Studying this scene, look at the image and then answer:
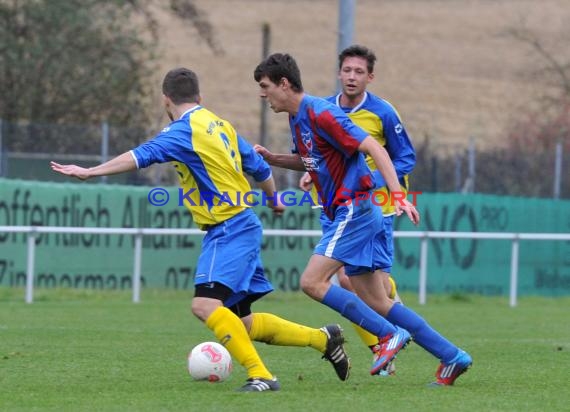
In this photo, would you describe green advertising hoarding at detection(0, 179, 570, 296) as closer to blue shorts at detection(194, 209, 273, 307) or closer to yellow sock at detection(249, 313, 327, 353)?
yellow sock at detection(249, 313, 327, 353)

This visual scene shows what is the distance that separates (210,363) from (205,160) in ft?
4.00

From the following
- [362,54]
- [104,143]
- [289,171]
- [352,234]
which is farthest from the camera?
[289,171]

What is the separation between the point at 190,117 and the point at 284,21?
2097 inches

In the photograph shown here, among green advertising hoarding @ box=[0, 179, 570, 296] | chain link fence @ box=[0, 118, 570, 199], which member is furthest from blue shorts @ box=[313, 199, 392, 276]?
chain link fence @ box=[0, 118, 570, 199]

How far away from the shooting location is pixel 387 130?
897cm

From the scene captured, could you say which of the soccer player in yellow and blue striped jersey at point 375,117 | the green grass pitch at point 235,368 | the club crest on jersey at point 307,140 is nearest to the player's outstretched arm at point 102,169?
the club crest on jersey at point 307,140

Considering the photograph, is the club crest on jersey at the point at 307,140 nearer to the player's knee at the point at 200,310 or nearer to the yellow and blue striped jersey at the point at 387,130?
the player's knee at the point at 200,310

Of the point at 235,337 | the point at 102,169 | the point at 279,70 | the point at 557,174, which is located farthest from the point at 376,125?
the point at 557,174

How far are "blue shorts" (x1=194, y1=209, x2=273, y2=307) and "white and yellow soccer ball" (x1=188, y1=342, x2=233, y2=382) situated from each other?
0.36 metres

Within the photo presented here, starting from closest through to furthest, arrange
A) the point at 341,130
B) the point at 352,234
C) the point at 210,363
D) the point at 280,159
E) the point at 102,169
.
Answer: the point at 102,169, the point at 341,130, the point at 352,234, the point at 210,363, the point at 280,159

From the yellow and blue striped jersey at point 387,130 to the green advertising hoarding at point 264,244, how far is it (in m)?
7.56

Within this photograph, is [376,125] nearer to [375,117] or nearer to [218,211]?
[375,117]

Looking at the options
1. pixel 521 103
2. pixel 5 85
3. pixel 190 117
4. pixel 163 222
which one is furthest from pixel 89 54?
pixel 521 103

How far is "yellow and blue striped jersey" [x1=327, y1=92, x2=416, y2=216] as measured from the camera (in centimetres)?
894
